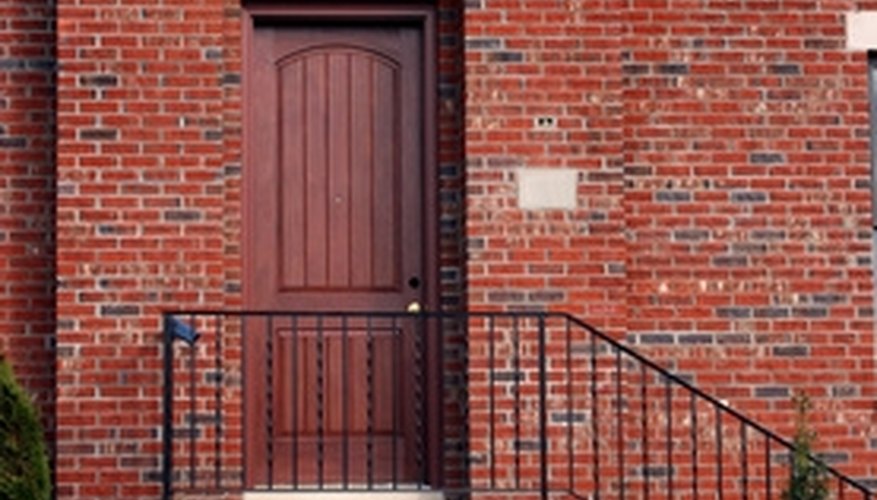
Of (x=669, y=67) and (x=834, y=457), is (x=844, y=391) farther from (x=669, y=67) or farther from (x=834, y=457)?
(x=669, y=67)

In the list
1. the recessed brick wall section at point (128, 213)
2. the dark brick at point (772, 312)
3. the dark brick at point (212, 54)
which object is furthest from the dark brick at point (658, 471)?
the dark brick at point (212, 54)

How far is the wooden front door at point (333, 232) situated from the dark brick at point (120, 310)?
585mm

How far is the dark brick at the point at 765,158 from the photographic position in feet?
26.1

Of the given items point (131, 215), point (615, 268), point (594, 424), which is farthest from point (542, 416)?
point (131, 215)

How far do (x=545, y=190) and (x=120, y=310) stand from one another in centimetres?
210

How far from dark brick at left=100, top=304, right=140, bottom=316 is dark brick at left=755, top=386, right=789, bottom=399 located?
3043 mm

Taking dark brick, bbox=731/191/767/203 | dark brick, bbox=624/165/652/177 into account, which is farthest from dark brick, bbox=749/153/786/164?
dark brick, bbox=624/165/652/177

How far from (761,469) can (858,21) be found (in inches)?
91.4

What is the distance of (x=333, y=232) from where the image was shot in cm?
795

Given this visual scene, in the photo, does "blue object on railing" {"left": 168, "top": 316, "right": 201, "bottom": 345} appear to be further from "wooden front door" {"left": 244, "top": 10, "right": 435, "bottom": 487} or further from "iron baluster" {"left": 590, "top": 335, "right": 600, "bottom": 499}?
"iron baluster" {"left": 590, "top": 335, "right": 600, "bottom": 499}

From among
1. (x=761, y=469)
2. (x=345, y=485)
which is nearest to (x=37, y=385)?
(x=345, y=485)

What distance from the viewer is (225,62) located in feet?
25.6

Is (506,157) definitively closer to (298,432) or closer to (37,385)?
(298,432)

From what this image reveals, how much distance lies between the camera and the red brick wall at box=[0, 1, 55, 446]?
25.3ft
